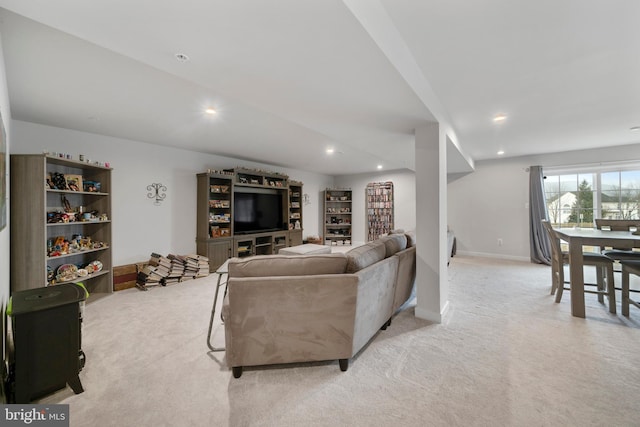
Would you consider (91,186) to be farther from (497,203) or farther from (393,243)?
(497,203)

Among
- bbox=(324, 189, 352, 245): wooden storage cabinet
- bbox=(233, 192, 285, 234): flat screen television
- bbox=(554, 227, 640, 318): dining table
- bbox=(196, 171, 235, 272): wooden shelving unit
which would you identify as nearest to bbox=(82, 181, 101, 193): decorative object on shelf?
bbox=(196, 171, 235, 272): wooden shelving unit

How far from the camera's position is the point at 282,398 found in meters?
1.57

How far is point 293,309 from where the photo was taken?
174 cm

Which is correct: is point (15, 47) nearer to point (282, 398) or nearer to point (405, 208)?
point (282, 398)

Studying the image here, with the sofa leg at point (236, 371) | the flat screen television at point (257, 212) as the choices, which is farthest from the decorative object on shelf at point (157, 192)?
the sofa leg at point (236, 371)

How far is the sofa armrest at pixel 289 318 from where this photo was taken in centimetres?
169

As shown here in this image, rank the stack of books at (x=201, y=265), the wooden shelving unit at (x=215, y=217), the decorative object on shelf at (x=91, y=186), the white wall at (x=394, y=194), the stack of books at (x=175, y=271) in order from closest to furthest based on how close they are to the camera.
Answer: the decorative object on shelf at (x=91, y=186) → the stack of books at (x=175, y=271) → the stack of books at (x=201, y=265) → the wooden shelving unit at (x=215, y=217) → the white wall at (x=394, y=194)

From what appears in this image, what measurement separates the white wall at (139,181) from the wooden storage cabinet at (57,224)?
0.24 metres

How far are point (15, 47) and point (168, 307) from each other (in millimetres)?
2594

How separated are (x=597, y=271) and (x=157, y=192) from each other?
630 cm

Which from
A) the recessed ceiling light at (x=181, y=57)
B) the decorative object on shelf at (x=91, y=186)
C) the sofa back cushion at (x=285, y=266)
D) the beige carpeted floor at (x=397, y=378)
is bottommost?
the beige carpeted floor at (x=397, y=378)

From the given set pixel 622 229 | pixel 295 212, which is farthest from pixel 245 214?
pixel 622 229

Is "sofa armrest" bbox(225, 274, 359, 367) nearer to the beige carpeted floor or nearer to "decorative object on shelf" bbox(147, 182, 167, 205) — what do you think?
the beige carpeted floor

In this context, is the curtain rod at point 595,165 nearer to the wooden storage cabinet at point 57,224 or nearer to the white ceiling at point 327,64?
the white ceiling at point 327,64
